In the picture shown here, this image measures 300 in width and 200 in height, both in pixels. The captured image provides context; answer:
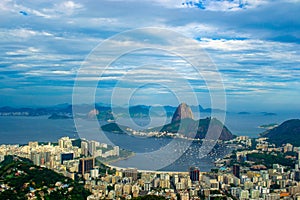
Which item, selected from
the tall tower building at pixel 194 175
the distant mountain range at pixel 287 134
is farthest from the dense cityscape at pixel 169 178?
the distant mountain range at pixel 287 134

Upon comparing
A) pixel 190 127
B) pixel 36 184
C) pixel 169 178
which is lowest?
pixel 169 178


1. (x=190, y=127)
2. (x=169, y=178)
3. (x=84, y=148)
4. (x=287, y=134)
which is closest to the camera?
(x=169, y=178)

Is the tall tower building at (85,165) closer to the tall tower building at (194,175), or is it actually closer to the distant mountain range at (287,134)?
the tall tower building at (194,175)

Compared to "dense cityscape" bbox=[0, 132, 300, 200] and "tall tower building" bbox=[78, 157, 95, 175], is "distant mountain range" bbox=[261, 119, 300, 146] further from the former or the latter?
"tall tower building" bbox=[78, 157, 95, 175]

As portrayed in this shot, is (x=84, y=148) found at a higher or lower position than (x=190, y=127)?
lower

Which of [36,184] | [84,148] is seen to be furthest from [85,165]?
[36,184]

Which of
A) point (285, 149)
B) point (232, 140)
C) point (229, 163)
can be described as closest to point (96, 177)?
point (229, 163)

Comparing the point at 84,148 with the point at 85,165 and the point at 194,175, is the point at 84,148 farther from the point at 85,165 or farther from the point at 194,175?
the point at 194,175

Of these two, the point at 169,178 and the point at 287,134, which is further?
the point at 287,134
